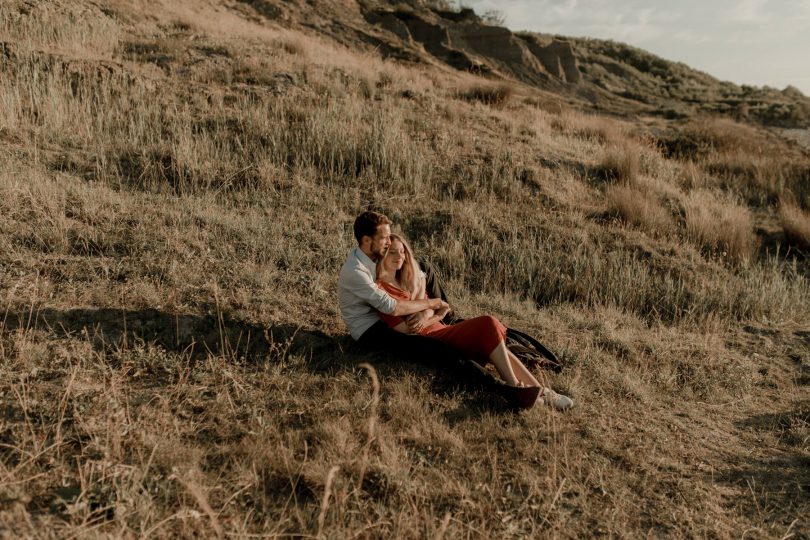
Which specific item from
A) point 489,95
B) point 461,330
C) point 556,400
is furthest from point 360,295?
point 489,95

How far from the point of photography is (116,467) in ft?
10.00

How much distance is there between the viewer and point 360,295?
4465 mm

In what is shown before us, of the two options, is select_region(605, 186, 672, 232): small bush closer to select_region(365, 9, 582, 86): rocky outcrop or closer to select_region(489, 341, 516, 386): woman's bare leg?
select_region(489, 341, 516, 386): woman's bare leg

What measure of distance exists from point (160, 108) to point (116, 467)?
7.64 meters

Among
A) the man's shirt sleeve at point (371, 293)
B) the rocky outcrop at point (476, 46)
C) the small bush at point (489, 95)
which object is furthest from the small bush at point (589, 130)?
the rocky outcrop at point (476, 46)

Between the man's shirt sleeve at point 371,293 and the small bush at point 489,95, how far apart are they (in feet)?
34.6

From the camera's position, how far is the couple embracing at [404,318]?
4383 millimetres

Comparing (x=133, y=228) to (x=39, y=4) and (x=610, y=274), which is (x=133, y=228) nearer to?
(x=610, y=274)

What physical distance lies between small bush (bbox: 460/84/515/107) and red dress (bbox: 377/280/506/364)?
1034 cm

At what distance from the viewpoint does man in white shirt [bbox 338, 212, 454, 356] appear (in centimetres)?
443

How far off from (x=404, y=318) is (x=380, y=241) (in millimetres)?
649

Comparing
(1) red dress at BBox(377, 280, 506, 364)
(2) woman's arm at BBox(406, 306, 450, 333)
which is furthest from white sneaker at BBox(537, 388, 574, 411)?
(2) woman's arm at BBox(406, 306, 450, 333)

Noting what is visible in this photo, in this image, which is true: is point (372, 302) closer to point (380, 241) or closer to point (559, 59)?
point (380, 241)

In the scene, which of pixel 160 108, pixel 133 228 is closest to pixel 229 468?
pixel 133 228
